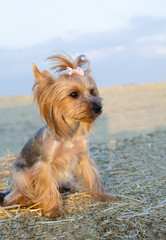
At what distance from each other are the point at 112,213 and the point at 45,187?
100 centimetres

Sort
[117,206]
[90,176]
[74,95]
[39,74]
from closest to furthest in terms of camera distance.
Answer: [117,206]
[39,74]
[74,95]
[90,176]

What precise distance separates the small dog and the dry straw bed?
0.19 meters

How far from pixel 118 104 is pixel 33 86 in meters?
14.4

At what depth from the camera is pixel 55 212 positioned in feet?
12.0

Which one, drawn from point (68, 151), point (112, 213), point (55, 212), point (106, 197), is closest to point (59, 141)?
point (68, 151)

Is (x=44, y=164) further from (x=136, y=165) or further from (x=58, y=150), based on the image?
(x=136, y=165)

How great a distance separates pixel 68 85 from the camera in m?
3.82

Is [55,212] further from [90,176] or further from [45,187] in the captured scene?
[90,176]

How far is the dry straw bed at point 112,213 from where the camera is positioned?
3.06 meters

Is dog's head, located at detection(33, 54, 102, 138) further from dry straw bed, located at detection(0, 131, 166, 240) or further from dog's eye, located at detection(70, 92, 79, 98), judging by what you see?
dry straw bed, located at detection(0, 131, 166, 240)

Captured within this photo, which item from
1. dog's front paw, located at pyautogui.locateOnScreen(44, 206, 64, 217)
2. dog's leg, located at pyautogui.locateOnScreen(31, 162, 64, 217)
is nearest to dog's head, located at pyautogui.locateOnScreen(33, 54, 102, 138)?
dog's leg, located at pyautogui.locateOnScreen(31, 162, 64, 217)

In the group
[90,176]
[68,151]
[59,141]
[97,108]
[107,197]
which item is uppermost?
[97,108]

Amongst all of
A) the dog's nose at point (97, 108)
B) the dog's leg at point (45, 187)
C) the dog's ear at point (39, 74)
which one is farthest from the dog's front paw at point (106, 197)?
the dog's ear at point (39, 74)

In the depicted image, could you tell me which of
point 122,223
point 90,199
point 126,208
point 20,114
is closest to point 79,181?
point 90,199
